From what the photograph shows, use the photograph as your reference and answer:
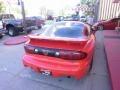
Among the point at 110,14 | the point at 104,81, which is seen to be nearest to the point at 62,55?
the point at 104,81

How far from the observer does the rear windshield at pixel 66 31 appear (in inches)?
141

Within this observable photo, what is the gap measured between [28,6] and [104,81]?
84.7ft

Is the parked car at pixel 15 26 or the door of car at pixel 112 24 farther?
the door of car at pixel 112 24

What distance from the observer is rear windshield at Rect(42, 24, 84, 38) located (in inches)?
141

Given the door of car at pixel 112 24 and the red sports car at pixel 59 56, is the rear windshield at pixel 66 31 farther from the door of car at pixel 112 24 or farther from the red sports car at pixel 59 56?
the door of car at pixel 112 24

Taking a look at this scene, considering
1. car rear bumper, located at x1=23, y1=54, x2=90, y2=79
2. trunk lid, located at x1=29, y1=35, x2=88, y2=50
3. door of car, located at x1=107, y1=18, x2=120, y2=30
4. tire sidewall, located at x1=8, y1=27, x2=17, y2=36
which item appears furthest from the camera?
door of car, located at x1=107, y1=18, x2=120, y2=30

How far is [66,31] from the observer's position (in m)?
3.71

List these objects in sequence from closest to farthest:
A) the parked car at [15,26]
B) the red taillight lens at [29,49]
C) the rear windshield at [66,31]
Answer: the red taillight lens at [29,49] < the rear windshield at [66,31] < the parked car at [15,26]

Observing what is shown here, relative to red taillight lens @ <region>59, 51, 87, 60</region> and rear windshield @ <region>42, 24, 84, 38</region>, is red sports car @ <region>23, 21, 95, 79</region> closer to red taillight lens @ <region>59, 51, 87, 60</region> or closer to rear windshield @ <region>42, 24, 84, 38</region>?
red taillight lens @ <region>59, 51, 87, 60</region>

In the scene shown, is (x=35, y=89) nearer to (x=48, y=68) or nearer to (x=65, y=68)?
(x=48, y=68)

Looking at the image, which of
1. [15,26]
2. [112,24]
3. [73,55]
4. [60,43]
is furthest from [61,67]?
[112,24]

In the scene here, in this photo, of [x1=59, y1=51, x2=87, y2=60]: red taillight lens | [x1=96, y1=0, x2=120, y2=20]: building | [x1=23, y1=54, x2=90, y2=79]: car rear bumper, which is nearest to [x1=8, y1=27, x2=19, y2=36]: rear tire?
[x1=23, y1=54, x2=90, y2=79]: car rear bumper

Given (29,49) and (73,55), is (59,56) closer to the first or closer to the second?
(73,55)

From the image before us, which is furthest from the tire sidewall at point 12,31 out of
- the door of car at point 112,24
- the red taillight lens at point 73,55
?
the door of car at point 112,24
